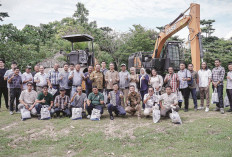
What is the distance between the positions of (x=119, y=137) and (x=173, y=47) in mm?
8621

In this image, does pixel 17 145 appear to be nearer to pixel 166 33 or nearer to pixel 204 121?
pixel 204 121

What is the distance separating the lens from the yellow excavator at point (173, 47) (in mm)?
9172

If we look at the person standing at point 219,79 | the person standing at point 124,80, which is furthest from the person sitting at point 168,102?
the person standing at point 219,79

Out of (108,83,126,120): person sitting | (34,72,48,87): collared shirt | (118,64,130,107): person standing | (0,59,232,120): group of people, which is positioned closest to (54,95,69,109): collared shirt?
(0,59,232,120): group of people

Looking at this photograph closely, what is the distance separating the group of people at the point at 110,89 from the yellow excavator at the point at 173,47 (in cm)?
206

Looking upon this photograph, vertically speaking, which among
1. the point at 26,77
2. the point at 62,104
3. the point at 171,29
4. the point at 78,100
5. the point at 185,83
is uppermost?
the point at 171,29

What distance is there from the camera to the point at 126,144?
15.2ft

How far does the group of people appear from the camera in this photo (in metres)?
6.67

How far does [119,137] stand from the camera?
500 centimetres

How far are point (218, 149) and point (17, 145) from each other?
4.35 m

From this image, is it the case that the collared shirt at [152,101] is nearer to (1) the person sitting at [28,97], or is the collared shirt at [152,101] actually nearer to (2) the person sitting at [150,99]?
(2) the person sitting at [150,99]

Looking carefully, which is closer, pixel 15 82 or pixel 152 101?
pixel 152 101

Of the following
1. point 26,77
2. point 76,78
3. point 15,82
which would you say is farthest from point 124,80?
point 15,82

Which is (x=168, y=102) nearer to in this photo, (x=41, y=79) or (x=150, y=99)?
(x=150, y=99)
